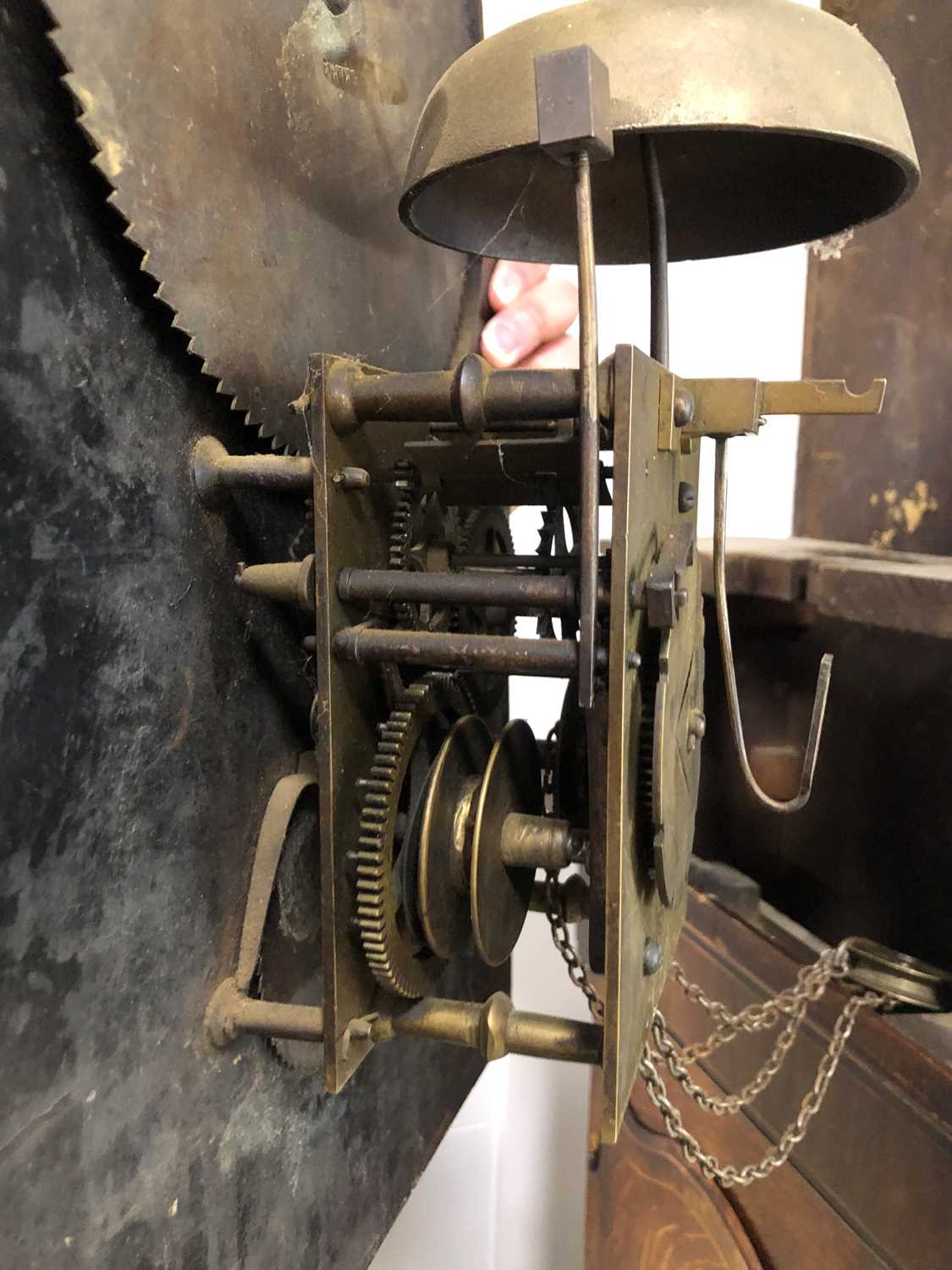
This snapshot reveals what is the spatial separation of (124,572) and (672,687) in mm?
362

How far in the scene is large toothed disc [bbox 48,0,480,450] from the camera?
1.82ft

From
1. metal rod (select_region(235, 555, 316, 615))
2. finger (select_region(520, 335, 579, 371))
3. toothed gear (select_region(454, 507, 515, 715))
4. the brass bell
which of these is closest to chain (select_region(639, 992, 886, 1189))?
toothed gear (select_region(454, 507, 515, 715))

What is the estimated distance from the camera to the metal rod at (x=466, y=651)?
1.82 feet

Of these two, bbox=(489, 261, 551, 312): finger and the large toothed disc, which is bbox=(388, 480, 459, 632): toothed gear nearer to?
the large toothed disc

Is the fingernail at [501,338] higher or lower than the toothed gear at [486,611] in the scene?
higher

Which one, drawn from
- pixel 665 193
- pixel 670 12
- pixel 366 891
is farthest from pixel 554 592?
pixel 665 193

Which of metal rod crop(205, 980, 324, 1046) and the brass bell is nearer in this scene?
the brass bell

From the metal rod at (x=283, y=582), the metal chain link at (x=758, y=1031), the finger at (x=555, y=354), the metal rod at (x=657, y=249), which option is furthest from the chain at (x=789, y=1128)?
the finger at (x=555, y=354)

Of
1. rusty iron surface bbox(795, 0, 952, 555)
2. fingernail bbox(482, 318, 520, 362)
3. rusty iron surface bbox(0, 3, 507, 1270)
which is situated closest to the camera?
rusty iron surface bbox(0, 3, 507, 1270)

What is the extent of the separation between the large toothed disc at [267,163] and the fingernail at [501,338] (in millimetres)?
145

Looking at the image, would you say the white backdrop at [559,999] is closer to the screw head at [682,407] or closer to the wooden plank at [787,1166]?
the wooden plank at [787,1166]

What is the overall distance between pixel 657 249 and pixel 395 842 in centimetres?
50

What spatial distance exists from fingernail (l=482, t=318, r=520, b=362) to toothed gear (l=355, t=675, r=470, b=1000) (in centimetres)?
52

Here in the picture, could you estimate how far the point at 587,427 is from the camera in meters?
0.52
